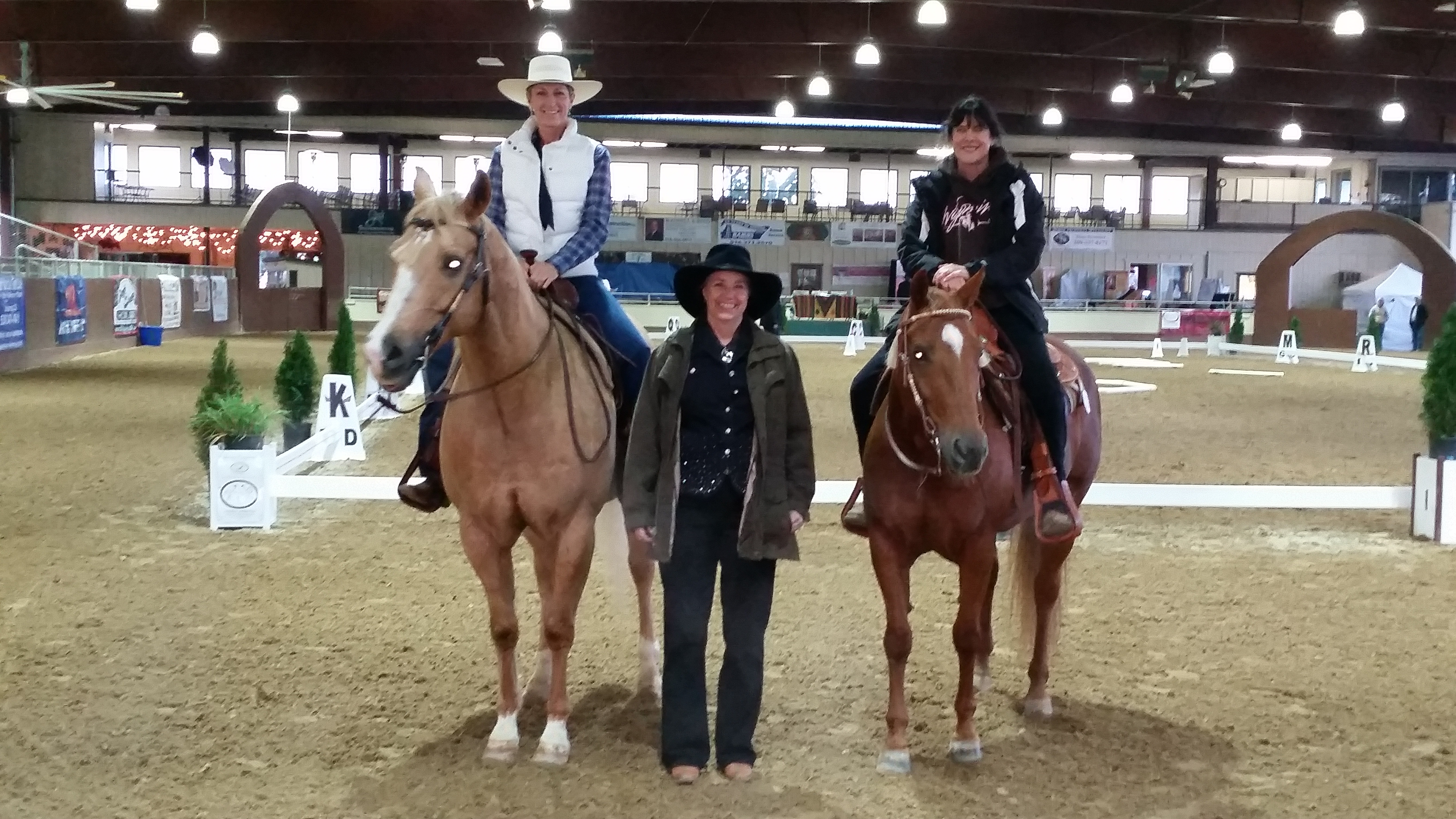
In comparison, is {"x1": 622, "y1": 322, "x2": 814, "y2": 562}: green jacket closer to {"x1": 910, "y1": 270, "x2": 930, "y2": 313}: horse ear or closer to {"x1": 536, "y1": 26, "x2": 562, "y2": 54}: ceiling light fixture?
{"x1": 910, "y1": 270, "x2": 930, "y2": 313}: horse ear

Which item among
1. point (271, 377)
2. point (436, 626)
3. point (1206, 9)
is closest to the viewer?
point (436, 626)

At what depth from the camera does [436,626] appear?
221 inches

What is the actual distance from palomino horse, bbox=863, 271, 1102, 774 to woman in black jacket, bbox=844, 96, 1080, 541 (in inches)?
4.6

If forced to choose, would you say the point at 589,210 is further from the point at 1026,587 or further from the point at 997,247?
the point at 1026,587

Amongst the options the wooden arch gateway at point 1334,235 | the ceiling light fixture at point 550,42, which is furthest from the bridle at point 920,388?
the wooden arch gateway at point 1334,235

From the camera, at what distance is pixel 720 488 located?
3.85 meters

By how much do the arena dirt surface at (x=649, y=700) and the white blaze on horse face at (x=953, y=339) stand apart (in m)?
1.36

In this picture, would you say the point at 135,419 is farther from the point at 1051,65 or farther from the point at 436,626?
the point at 1051,65

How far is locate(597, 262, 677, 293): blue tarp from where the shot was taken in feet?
123

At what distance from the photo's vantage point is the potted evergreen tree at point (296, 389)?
1015 cm

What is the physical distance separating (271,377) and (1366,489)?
14.3 meters

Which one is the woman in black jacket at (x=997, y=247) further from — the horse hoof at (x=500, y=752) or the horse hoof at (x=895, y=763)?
the horse hoof at (x=500, y=752)

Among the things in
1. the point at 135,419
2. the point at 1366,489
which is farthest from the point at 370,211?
the point at 1366,489

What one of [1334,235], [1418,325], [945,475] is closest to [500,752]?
[945,475]
